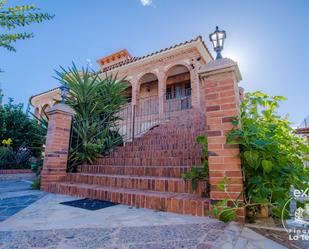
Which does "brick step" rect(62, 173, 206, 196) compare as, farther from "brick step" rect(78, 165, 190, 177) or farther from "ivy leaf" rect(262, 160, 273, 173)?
"ivy leaf" rect(262, 160, 273, 173)

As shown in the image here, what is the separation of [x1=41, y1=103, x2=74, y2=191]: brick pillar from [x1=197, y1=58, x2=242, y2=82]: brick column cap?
295 cm

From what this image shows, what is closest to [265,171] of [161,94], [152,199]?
[152,199]

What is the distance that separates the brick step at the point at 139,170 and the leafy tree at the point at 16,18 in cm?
241

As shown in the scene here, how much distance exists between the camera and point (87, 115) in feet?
13.5

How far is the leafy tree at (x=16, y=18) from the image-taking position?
64.8 inches

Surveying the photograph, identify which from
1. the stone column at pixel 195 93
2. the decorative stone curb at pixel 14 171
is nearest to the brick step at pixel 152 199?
the decorative stone curb at pixel 14 171

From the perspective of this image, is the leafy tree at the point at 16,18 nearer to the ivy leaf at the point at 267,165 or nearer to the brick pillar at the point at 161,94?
the ivy leaf at the point at 267,165

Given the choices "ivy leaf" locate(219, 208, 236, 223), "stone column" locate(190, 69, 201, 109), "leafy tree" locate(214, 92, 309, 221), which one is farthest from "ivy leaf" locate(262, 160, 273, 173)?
"stone column" locate(190, 69, 201, 109)

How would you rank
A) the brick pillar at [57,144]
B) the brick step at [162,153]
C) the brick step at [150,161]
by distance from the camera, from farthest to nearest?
the brick pillar at [57,144]
the brick step at [162,153]
the brick step at [150,161]

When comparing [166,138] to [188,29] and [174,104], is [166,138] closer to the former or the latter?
[174,104]

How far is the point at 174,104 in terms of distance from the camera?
8.89 meters

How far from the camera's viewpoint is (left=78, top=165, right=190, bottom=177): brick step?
8.81ft

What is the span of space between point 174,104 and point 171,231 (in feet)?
25.6

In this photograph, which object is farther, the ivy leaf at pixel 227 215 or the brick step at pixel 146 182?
the brick step at pixel 146 182
